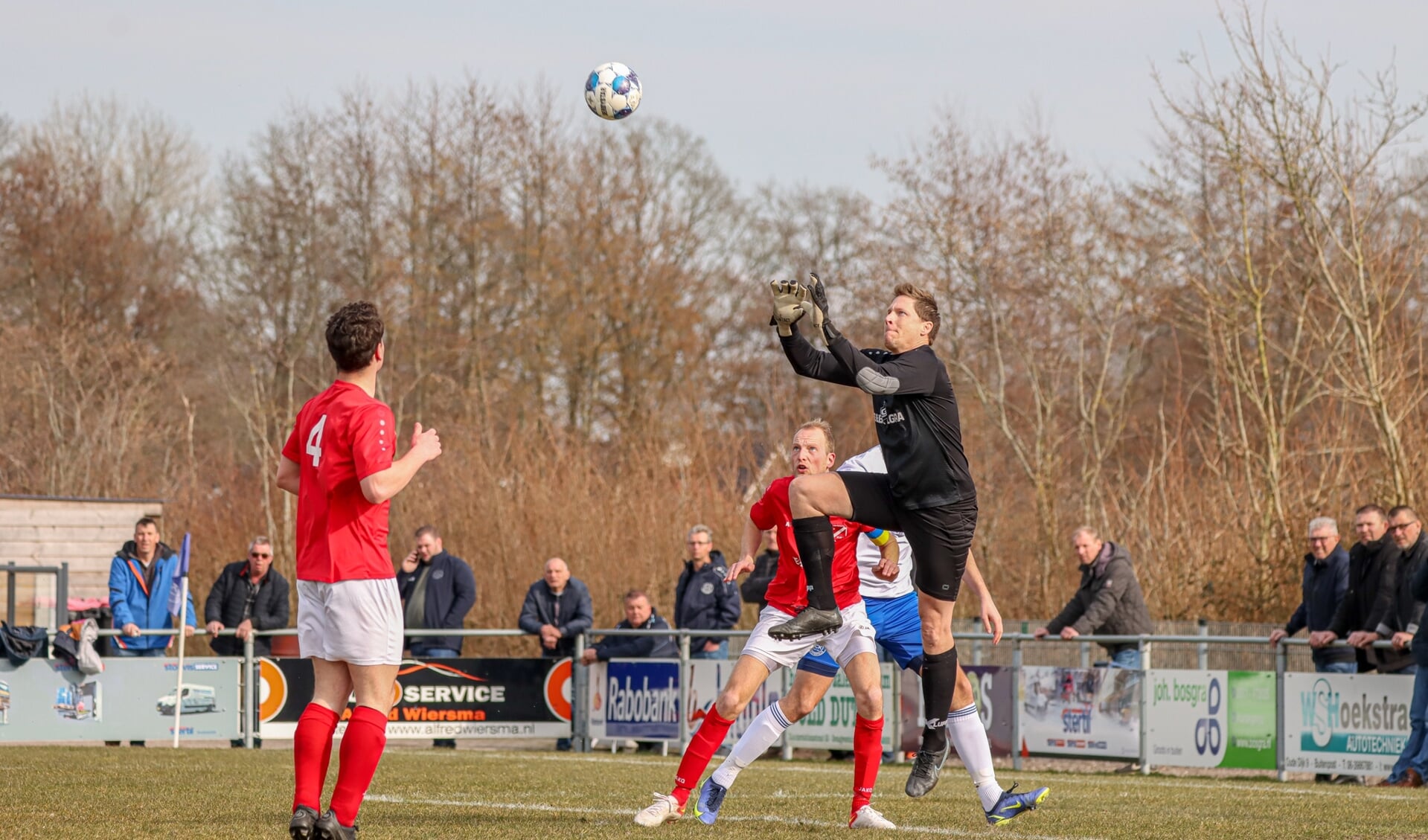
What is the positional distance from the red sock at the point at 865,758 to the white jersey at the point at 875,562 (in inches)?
29.3

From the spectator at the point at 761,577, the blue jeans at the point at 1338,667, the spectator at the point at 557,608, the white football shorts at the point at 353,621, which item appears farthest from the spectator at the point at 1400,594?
the white football shorts at the point at 353,621

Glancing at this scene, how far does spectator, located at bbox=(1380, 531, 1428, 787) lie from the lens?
12.6 meters

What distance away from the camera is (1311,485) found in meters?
21.2

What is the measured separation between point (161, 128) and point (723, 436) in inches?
774

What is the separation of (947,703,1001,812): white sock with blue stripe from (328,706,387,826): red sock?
9.17 feet

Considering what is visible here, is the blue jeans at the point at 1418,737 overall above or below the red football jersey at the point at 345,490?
below

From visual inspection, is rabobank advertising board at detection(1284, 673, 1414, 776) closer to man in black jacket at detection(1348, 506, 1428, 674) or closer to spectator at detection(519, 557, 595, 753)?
man in black jacket at detection(1348, 506, 1428, 674)

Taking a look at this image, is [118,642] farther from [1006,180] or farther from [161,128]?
[161,128]

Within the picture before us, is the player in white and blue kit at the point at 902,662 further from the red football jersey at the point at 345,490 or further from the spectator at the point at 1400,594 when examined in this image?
the spectator at the point at 1400,594

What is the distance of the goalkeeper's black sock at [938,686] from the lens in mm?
7887

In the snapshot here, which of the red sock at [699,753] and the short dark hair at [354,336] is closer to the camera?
the short dark hair at [354,336]

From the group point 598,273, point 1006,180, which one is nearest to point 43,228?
point 598,273

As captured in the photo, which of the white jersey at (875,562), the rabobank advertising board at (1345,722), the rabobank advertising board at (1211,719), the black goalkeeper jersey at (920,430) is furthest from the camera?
the rabobank advertising board at (1211,719)

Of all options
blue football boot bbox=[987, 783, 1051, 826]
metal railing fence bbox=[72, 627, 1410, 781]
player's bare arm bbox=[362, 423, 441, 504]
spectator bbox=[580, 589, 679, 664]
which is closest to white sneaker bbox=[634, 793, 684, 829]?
blue football boot bbox=[987, 783, 1051, 826]
